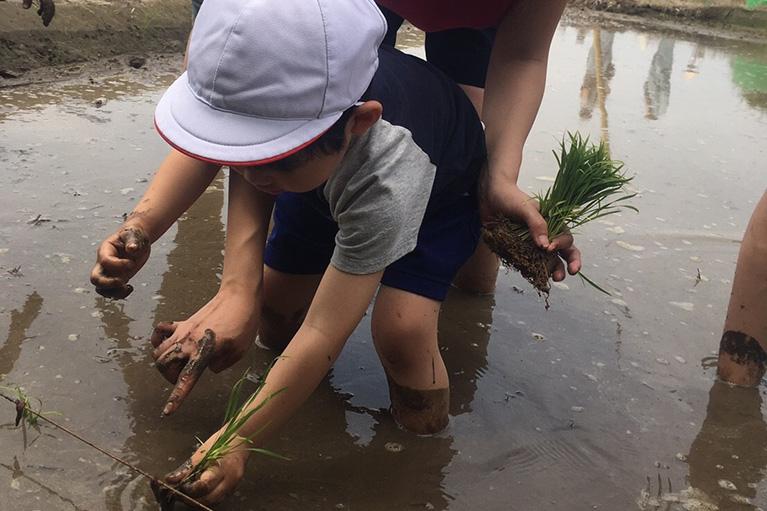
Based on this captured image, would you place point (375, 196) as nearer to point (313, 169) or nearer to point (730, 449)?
point (313, 169)

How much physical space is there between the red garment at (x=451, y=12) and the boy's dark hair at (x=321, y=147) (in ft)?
2.87

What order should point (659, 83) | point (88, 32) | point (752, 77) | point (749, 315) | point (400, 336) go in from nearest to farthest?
1. point (400, 336)
2. point (749, 315)
3. point (88, 32)
4. point (659, 83)
5. point (752, 77)

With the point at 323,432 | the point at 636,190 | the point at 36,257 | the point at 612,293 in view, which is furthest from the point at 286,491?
the point at 636,190

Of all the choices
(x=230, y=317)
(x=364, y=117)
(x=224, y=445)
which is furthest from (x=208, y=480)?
(x=364, y=117)

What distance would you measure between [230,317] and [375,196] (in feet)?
1.60

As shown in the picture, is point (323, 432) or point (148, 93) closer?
point (323, 432)

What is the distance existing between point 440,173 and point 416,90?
21cm

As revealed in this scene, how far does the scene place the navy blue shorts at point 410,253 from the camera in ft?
7.20

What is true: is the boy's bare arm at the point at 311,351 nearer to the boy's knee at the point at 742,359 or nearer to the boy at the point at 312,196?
→ the boy at the point at 312,196

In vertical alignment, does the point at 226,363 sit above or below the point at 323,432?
above

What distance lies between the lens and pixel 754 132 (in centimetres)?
584

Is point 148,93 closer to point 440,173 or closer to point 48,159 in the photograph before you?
point 48,159

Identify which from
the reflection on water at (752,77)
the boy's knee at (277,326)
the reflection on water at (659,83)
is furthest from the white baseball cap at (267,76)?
the reflection on water at (752,77)

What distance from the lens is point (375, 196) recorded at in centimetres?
187
